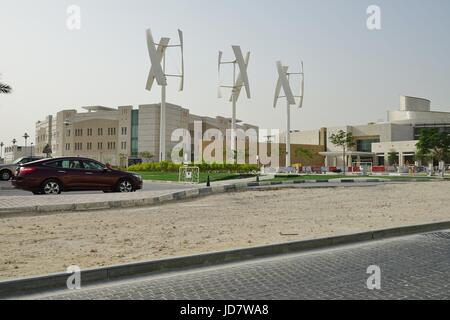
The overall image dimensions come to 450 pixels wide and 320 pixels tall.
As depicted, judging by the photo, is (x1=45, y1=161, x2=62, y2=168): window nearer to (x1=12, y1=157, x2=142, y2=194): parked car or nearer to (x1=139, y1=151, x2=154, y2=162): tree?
(x1=12, y1=157, x2=142, y2=194): parked car

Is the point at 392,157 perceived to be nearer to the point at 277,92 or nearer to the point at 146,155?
the point at 277,92

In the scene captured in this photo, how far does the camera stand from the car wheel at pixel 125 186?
56.6 ft

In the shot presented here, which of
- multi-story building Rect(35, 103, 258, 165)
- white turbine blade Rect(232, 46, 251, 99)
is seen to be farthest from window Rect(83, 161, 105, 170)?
multi-story building Rect(35, 103, 258, 165)

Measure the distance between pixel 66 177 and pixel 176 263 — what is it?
35.6ft

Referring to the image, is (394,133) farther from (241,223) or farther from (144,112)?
(241,223)

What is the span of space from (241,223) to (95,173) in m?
8.16

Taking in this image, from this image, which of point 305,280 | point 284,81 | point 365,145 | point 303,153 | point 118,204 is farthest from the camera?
point 365,145

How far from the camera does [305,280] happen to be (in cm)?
550

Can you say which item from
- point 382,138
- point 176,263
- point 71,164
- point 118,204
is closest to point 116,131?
point 382,138

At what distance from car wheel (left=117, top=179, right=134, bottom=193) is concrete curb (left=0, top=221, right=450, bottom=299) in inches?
432

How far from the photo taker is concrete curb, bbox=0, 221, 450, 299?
518cm

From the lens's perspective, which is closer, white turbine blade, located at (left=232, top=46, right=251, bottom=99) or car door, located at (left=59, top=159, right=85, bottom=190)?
car door, located at (left=59, top=159, right=85, bottom=190)

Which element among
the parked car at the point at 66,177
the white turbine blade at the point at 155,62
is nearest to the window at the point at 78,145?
the white turbine blade at the point at 155,62

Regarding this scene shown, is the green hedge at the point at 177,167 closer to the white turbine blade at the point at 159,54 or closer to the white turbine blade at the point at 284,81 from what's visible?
the white turbine blade at the point at 159,54
